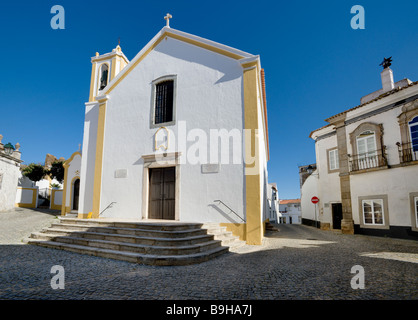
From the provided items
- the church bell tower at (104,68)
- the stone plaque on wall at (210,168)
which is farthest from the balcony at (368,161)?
the church bell tower at (104,68)

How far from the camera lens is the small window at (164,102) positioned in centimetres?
997

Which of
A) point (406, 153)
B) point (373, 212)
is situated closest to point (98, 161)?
point (373, 212)

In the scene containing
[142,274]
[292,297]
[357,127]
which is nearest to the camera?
[292,297]

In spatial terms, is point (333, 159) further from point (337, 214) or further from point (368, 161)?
point (337, 214)

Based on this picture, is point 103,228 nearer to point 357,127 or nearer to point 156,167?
point 156,167

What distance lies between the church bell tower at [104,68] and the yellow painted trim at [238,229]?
1062cm

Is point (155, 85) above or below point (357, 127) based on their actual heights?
above

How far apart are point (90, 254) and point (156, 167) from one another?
13.8ft

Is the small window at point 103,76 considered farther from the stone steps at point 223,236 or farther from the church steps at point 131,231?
the stone steps at point 223,236

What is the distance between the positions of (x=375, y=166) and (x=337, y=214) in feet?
12.7

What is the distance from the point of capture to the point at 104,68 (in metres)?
13.6

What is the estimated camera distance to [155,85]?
34.4 feet

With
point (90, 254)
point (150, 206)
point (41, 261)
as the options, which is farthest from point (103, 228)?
point (150, 206)
